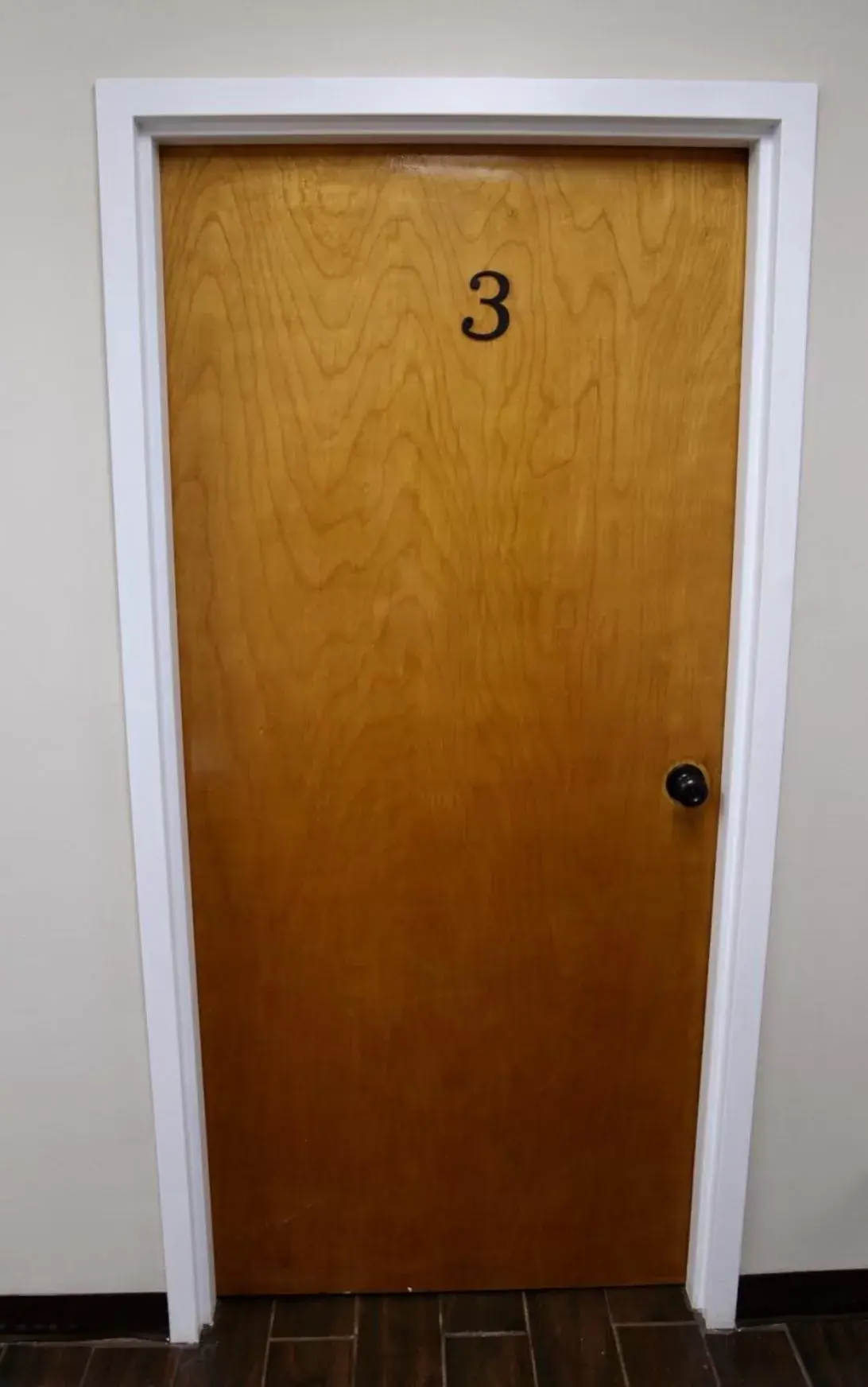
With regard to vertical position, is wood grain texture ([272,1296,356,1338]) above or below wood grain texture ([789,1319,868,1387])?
above

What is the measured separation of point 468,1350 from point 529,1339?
0.11 m

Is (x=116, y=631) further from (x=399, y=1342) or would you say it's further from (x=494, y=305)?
(x=399, y=1342)

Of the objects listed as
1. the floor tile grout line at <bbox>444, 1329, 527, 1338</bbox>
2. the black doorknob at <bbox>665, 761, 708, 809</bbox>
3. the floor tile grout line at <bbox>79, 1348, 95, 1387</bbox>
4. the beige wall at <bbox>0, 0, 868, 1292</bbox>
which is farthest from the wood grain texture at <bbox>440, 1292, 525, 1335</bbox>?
the black doorknob at <bbox>665, 761, 708, 809</bbox>

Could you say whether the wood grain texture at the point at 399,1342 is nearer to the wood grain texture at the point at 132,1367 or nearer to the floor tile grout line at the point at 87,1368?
the wood grain texture at the point at 132,1367

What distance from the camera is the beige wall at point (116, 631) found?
128 cm

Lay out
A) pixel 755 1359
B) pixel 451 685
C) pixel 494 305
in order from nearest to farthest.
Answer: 1. pixel 494 305
2. pixel 451 685
3. pixel 755 1359

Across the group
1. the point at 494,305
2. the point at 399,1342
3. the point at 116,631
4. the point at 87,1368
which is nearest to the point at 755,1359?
the point at 399,1342

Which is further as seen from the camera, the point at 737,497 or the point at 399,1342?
the point at 399,1342

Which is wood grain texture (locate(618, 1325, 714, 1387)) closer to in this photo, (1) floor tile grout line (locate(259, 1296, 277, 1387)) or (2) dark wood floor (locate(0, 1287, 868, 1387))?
(2) dark wood floor (locate(0, 1287, 868, 1387))

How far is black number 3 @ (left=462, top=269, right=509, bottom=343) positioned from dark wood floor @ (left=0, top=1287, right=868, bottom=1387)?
164 centimetres

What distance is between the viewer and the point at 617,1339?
1.64 m

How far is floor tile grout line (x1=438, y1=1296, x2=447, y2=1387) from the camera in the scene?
1580mm

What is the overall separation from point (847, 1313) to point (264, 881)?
1281 mm

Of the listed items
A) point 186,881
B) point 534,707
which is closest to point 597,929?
point 534,707
